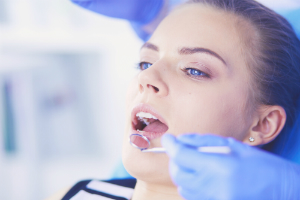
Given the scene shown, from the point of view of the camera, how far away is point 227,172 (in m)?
0.58

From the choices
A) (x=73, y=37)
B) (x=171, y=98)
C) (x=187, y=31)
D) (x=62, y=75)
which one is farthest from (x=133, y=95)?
(x=62, y=75)

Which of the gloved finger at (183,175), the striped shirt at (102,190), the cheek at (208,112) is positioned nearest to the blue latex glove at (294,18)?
the cheek at (208,112)

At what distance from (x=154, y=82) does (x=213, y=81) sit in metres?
0.19

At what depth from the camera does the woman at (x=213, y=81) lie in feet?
2.77

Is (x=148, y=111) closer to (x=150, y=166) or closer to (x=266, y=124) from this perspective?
(x=150, y=166)

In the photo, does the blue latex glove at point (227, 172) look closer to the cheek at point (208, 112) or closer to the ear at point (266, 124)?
the cheek at point (208, 112)

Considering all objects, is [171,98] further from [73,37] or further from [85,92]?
[85,92]

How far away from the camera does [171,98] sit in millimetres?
848

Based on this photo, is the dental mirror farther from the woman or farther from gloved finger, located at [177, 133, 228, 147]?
gloved finger, located at [177, 133, 228, 147]

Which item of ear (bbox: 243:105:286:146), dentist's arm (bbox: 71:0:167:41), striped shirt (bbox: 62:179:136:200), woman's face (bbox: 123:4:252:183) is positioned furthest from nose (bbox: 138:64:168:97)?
dentist's arm (bbox: 71:0:167:41)

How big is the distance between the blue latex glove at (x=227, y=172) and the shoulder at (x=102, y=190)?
1.65ft

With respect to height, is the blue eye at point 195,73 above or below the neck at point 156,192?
above

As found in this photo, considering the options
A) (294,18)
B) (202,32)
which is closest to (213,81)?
(202,32)

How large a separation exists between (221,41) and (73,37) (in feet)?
6.16
